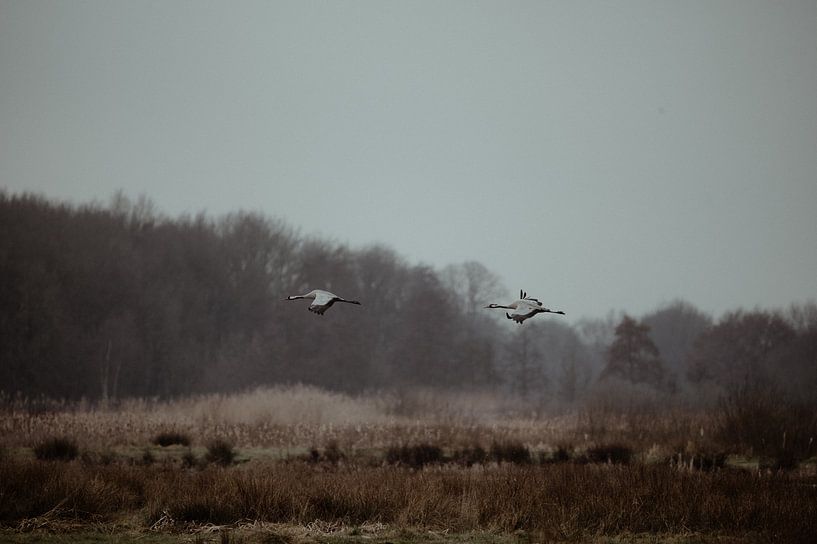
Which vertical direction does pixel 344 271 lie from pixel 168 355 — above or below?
above

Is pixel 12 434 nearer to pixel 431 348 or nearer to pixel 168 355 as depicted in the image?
pixel 168 355

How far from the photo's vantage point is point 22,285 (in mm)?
33969

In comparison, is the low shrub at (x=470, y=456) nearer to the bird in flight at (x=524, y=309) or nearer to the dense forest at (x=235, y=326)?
the bird in flight at (x=524, y=309)

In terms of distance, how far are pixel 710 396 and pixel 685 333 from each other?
3510 cm

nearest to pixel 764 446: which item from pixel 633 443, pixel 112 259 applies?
pixel 633 443

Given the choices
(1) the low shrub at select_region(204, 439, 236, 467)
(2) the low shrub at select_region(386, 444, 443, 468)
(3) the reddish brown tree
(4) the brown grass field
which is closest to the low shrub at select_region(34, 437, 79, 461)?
(4) the brown grass field

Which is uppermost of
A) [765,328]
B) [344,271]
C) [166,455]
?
[344,271]

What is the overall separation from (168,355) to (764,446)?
106 ft

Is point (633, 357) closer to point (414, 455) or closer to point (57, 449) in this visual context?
point (414, 455)

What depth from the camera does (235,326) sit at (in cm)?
4725

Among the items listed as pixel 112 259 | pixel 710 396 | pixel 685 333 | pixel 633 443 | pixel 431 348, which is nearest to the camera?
pixel 633 443

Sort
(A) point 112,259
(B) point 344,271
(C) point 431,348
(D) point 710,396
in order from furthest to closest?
(C) point 431,348 → (B) point 344,271 → (A) point 112,259 → (D) point 710,396

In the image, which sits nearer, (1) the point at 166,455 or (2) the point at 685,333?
(1) the point at 166,455

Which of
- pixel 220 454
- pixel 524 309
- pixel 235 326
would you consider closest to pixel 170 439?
pixel 220 454
